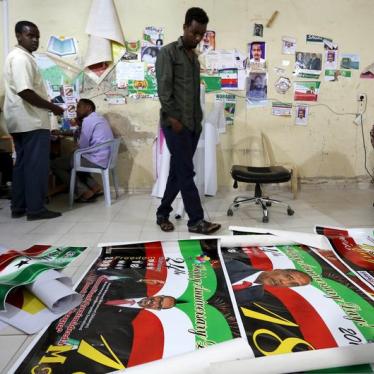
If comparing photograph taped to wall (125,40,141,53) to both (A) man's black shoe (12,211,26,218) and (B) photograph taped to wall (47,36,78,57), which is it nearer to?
(B) photograph taped to wall (47,36,78,57)

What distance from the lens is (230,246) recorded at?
1.82 metres

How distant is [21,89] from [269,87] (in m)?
2.46

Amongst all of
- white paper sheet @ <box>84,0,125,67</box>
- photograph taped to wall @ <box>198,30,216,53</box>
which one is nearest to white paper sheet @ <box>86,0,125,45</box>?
white paper sheet @ <box>84,0,125,67</box>

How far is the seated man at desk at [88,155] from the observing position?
3.31 m

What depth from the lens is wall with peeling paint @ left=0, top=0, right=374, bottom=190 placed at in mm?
3660

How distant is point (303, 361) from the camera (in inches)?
36.6

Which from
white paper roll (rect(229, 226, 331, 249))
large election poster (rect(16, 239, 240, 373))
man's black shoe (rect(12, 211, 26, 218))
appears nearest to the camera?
large election poster (rect(16, 239, 240, 373))

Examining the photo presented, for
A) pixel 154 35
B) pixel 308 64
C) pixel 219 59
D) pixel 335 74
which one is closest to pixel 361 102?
pixel 335 74

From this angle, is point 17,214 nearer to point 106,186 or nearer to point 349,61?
point 106,186

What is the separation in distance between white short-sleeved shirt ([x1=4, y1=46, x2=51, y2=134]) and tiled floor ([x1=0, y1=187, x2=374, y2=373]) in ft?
2.44

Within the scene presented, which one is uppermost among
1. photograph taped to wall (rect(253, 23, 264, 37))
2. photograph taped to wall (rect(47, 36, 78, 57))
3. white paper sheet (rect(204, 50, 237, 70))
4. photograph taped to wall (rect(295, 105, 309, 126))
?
photograph taped to wall (rect(253, 23, 264, 37))

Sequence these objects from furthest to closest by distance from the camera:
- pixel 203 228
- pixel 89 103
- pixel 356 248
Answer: pixel 89 103 < pixel 203 228 < pixel 356 248

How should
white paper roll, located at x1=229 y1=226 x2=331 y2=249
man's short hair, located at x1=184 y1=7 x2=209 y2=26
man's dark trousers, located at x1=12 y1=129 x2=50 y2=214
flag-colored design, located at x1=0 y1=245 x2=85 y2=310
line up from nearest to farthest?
1. flag-colored design, located at x1=0 y1=245 x2=85 y2=310
2. white paper roll, located at x1=229 y1=226 x2=331 y2=249
3. man's short hair, located at x1=184 y1=7 x2=209 y2=26
4. man's dark trousers, located at x1=12 y1=129 x2=50 y2=214

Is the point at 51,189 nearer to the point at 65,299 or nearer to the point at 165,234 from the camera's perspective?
the point at 165,234
